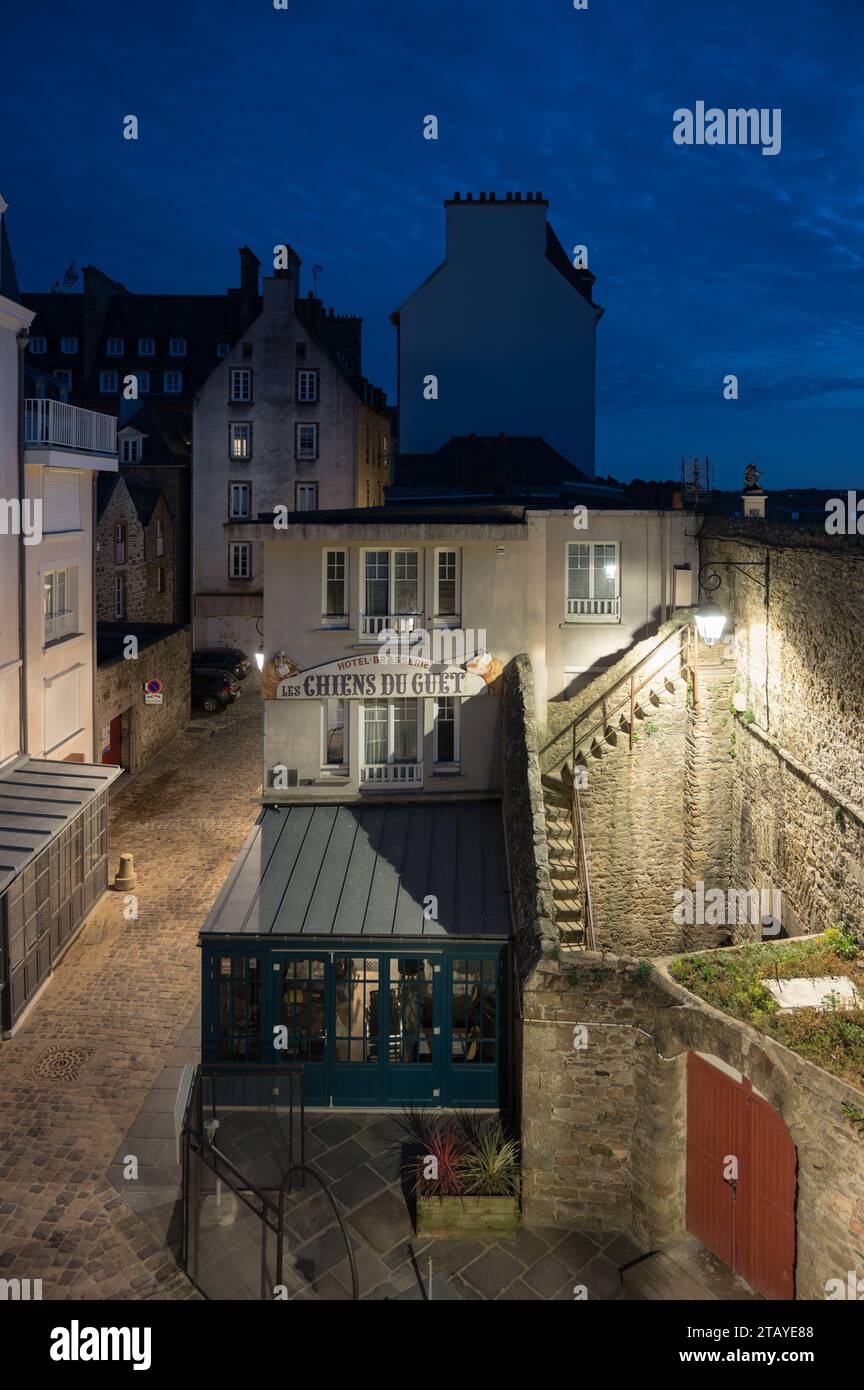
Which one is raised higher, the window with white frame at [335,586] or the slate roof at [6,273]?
the slate roof at [6,273]

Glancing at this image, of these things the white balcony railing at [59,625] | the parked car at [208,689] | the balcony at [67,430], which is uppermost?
the balcony at [67,430]

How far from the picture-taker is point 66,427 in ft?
70.9

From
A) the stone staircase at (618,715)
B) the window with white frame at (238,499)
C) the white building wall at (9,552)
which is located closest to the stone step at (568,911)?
the stone staircase at (618,715)

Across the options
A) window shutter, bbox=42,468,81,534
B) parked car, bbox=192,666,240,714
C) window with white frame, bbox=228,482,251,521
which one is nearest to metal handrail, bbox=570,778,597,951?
window shutter, bbox=42,468,81,534

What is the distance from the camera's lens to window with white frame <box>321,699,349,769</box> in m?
19.6

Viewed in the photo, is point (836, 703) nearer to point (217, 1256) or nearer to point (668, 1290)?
point (668, 1290)

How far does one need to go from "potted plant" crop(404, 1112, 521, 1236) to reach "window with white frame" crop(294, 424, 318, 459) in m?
34.5

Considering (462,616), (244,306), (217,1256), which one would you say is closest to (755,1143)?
(217,1256)

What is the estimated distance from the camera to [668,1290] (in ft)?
37.4

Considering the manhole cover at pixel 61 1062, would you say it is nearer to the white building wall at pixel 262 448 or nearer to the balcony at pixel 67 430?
the balcony at pixel 67 430

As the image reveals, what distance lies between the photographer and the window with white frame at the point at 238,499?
43562 mm

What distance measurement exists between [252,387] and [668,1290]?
1504 inches

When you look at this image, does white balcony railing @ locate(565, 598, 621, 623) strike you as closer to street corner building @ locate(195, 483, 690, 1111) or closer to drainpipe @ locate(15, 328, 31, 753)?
street corner building @ locate(195, 483, 690, 1111)

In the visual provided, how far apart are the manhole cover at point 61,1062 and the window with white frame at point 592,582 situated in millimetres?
11615
